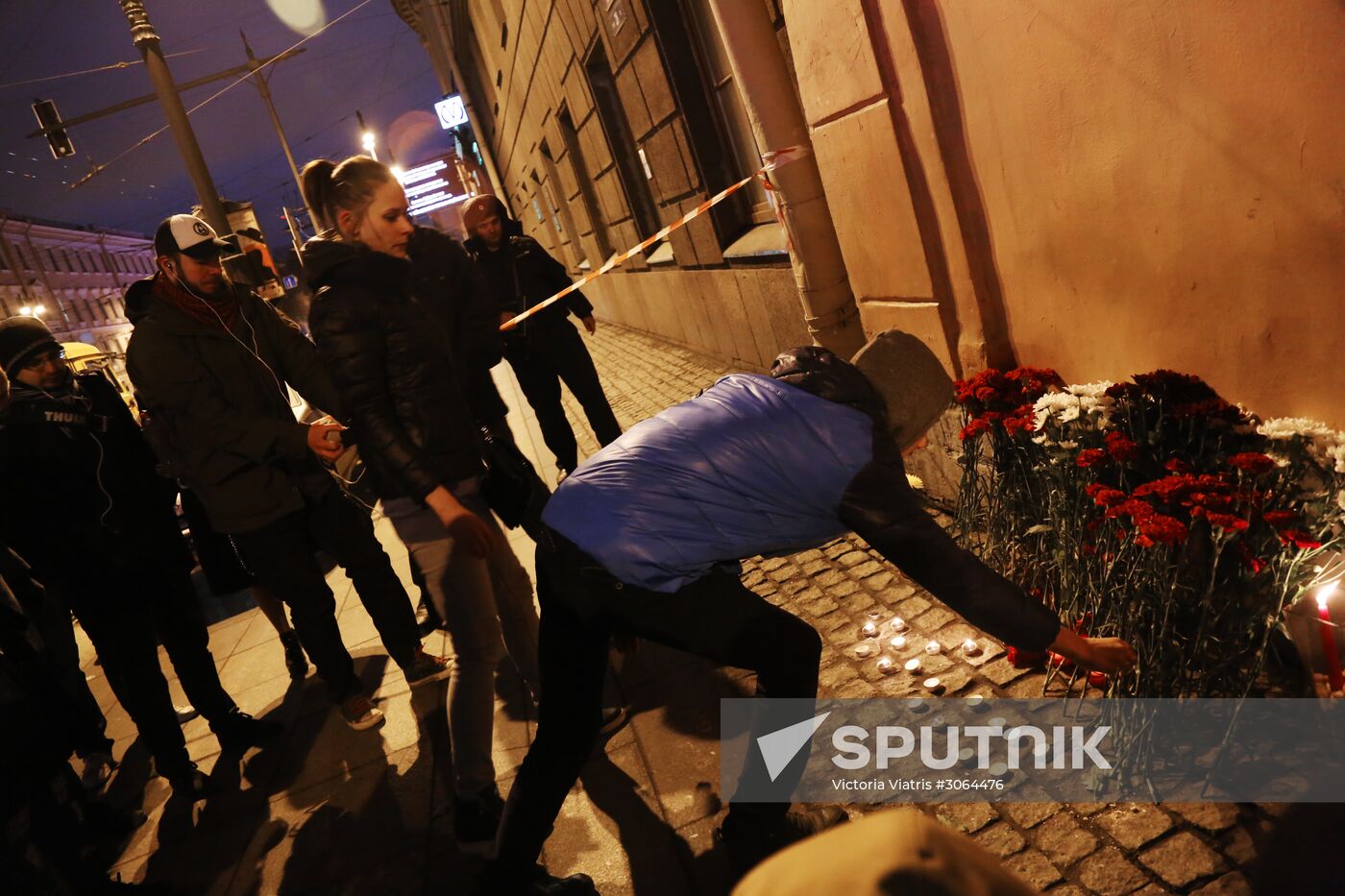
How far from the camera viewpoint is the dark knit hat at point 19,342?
342cm

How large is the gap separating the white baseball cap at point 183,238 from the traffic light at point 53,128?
1442cm

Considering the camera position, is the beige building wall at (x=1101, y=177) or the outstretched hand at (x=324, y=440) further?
the outstretched hand at (x=324, y=440)

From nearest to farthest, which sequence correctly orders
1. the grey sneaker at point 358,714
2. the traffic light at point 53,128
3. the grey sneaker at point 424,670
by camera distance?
the grey sneaker at point 358,714
the grey sneaker at point 424,670
the traffic light at point 53,128

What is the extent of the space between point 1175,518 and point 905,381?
0.93m

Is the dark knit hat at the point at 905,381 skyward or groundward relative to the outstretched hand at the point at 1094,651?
skyward

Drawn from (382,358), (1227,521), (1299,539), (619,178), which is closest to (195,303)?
(382,358)

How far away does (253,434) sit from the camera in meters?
3.28

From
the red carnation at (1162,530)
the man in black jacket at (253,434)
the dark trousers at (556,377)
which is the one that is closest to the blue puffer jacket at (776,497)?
the red carnation at (1162,530)

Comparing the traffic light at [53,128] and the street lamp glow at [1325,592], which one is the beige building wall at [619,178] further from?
the traffic light at [53,128]

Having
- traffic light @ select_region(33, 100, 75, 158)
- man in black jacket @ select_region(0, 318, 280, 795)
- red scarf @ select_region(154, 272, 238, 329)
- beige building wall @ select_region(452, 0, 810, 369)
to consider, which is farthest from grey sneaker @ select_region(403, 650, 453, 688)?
traffic light @ select_region(33, 100, 75, 158)

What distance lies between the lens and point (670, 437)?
1.97 meters

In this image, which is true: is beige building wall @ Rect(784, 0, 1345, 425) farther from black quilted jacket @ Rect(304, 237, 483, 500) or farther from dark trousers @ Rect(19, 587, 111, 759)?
dark trousers @ Rect(19, 587, 111, 759)

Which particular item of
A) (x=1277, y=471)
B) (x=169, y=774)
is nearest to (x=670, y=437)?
(x=1277, y=471)

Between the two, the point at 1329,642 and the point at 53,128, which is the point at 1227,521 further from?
the point at 53,128
